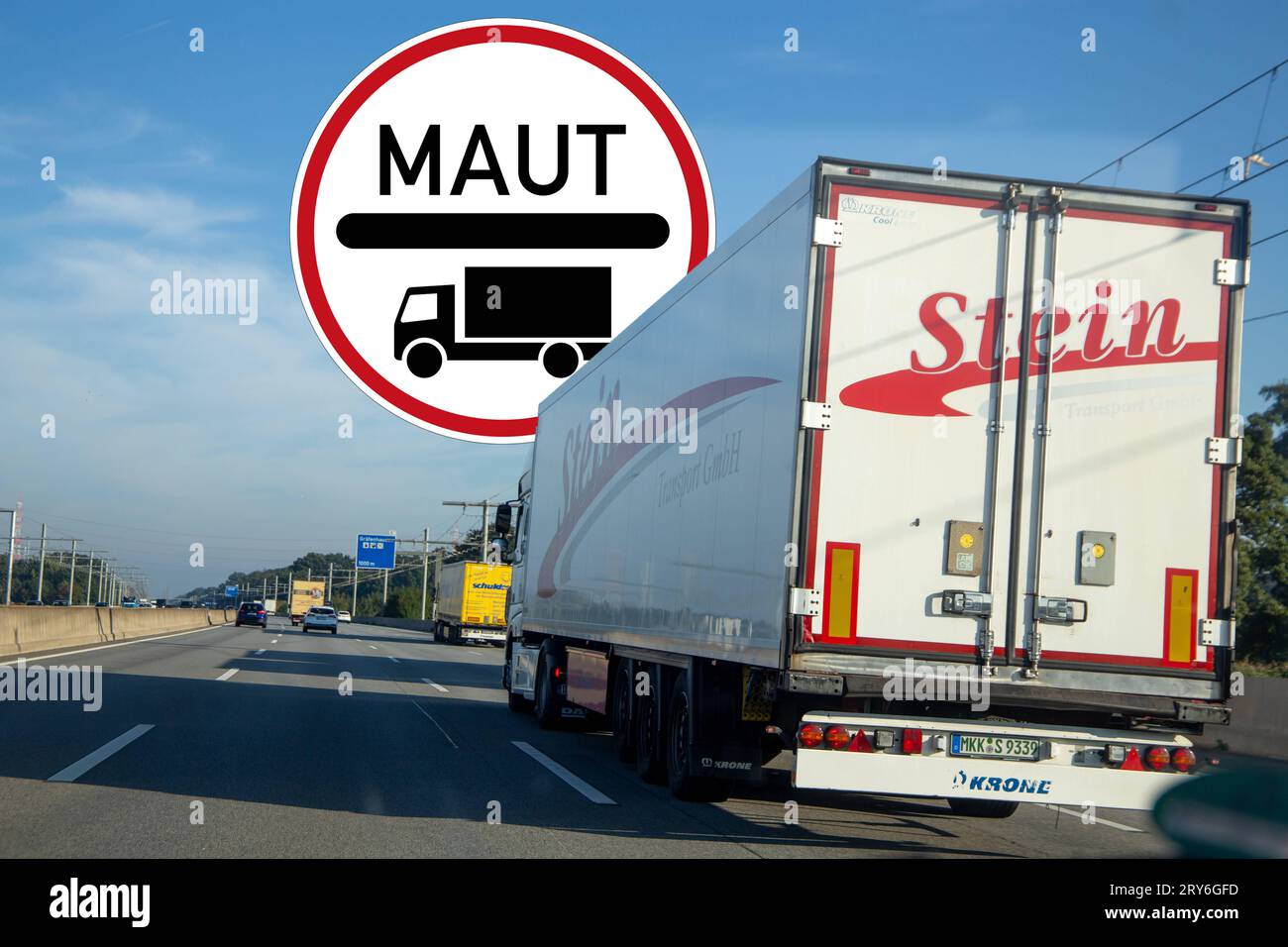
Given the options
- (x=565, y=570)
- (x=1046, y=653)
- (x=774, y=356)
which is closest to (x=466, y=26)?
(x=774, y=356)

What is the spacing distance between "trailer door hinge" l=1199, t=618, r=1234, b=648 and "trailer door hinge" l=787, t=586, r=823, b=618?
2.45m

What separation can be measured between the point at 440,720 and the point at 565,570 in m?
2.73

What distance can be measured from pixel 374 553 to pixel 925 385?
71.1 meters

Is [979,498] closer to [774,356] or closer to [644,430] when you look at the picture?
[774,356]

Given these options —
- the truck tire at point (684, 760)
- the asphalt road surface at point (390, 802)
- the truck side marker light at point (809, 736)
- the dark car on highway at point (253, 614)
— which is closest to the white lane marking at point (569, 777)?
the asphalt road surface at point (390, 802)

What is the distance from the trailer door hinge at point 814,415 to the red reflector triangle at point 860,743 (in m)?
1.88

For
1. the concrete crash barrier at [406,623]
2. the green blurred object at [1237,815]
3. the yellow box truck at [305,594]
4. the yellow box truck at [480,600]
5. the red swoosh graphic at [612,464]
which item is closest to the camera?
the green blurred object at [1237,815]

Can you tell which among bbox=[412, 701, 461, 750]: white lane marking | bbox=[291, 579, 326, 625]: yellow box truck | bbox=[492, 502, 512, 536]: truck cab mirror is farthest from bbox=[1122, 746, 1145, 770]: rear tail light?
bbox=[291, 579, 326, 625]: yellow box truck

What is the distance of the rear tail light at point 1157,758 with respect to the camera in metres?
7.98

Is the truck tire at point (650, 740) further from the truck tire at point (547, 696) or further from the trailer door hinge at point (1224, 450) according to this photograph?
the trailer door hinge at point (1224, 450)

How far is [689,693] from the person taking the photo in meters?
9.77

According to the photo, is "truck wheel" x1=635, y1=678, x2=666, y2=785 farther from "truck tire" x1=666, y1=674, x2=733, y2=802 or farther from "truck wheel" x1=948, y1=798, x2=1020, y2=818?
"truck wheel" x1=948, y1=798, x2=1020, y2=818

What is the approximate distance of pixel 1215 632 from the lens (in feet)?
26.5

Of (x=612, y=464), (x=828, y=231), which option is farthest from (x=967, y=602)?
(x=612, y=464)
